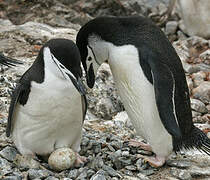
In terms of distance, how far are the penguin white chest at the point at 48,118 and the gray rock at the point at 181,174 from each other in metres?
0.75

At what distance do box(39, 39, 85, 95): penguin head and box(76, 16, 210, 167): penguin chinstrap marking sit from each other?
0.56 metres

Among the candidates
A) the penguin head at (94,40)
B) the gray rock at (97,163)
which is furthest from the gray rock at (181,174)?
the penguin head at (94,40)

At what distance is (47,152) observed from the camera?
3.66 meters

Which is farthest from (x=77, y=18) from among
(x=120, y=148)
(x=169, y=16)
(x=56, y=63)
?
(x=56, y=63)

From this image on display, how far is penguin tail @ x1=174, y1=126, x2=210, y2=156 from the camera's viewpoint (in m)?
3.85

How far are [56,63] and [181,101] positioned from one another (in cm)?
106

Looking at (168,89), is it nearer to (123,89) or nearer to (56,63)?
(123,89)

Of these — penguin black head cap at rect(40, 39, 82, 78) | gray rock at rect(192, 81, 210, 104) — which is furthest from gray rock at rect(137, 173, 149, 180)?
gray rock at rect(192, 81, 210, 104)

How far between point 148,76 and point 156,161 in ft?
2.14

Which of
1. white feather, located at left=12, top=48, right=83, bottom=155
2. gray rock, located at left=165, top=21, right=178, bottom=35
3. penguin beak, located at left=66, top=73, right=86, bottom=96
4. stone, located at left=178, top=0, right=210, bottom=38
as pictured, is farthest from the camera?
gray rock, located at left=165, top=21, right=178, bottom=35

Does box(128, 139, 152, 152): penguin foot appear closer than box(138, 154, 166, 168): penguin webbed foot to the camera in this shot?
No

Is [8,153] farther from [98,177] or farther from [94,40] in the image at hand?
[94,40]

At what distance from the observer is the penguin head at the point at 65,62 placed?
10.5 ft

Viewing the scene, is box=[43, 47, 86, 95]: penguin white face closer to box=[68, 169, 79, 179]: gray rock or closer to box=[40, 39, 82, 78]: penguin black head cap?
box=[40, 39, 82, 78]: penguin black head cap
